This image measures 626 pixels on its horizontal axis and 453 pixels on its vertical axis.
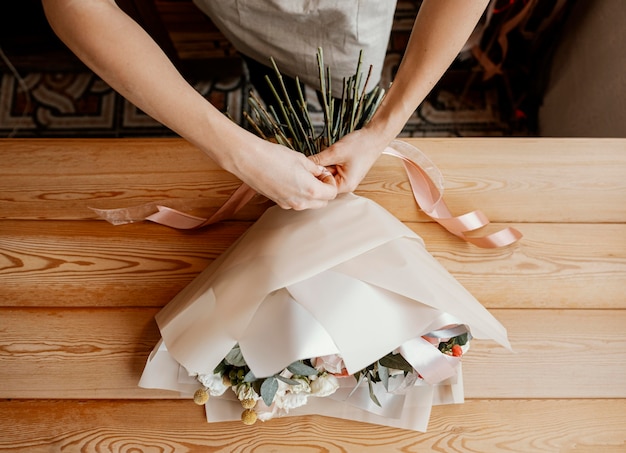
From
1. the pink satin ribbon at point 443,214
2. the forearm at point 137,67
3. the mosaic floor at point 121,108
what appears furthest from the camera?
the mosaic floor at point 121,108

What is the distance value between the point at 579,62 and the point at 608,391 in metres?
0.97

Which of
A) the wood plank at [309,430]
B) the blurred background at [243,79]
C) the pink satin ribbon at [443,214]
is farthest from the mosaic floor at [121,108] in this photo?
the wood plank at [309,430]

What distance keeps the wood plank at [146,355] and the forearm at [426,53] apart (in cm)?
35

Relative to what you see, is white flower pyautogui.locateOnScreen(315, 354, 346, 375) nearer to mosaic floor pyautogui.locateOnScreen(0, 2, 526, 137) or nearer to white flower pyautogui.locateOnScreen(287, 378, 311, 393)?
white flower pyautogui.locateOnScreen(287, 378, 311, 393)

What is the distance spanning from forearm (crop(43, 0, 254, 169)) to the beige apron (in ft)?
0.93

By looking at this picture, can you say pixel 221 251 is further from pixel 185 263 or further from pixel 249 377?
pixel 249 377

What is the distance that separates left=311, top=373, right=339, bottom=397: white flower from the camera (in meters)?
0.71

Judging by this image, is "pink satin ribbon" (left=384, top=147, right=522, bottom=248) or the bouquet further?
"pink satin ribbon" (left=384, top=147, right=522, bottom=248)

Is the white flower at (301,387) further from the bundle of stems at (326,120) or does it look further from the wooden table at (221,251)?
the bundle of stems at (326,120)

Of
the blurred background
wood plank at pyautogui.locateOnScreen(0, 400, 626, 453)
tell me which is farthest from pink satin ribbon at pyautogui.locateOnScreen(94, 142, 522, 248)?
the blurred background

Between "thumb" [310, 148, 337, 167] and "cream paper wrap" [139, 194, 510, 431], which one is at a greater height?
"thumb" [310, 148, 337, 167]

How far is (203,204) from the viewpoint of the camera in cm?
93

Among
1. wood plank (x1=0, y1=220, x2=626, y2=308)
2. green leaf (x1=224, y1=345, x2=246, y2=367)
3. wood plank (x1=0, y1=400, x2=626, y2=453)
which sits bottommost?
wood plank (x1=0, y1=400, x2=626, y2=453)

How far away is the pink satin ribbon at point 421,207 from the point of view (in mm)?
874
